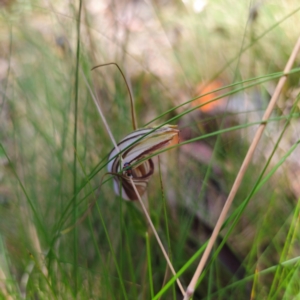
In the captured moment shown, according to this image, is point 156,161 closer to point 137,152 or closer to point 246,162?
point 137,152

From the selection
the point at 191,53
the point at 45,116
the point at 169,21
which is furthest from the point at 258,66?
the point at 45,116

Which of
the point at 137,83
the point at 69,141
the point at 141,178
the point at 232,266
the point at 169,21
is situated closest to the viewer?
the point at 141,178

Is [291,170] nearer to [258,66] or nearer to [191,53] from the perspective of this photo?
[258,66]

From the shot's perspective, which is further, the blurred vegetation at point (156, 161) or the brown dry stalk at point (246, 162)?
the blurred vegetation at point (156, 161)

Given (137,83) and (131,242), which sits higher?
(137,83)

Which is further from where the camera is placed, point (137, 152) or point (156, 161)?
point (156, 161)

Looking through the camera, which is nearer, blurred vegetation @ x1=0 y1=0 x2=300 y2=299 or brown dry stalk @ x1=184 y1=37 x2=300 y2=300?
brown dry stalk @ x1=184 y1=37 x2=300 y2=300

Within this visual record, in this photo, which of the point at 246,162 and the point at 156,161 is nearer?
the point at 246,162

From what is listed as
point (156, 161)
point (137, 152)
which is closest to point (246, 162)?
point (137, 152)
